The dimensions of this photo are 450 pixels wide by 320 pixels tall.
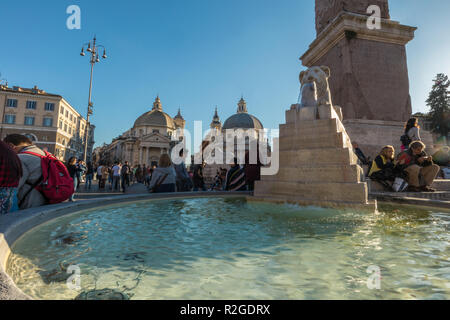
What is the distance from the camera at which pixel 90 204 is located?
3.75 m

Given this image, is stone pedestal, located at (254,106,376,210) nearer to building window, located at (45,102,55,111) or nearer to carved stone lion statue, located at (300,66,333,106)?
carved stone lion statue, located at (300,66,333,106)

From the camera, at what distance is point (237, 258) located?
175 cm

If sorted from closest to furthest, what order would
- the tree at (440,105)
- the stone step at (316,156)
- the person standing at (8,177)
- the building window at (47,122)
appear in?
the person standing at (8,177) → the stone step at (316,156) → the tree at (440,105) → the building window at (47,122)

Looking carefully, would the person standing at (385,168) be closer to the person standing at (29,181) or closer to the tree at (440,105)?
the person standing at (29,181)

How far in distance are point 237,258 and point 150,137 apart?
7342 cm

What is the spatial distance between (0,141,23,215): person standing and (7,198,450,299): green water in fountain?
54cm

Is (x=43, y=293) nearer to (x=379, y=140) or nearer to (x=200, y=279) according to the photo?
(x=200, y=279)

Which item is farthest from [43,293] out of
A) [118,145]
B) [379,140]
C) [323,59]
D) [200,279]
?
[118,145]

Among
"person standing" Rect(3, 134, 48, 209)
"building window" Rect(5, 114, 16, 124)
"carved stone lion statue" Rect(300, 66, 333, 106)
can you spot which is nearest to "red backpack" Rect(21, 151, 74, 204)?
"person standing" Rect(3, 134, 48, 209)

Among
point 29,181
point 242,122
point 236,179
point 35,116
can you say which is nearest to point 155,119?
point 242,122

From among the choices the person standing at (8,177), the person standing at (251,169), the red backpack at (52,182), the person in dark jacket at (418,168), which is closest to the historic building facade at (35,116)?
the person standing at (251,169)

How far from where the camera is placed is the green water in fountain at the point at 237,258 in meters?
1.28

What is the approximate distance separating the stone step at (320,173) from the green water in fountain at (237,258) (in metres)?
1.18

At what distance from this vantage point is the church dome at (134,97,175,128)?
78812 mm
